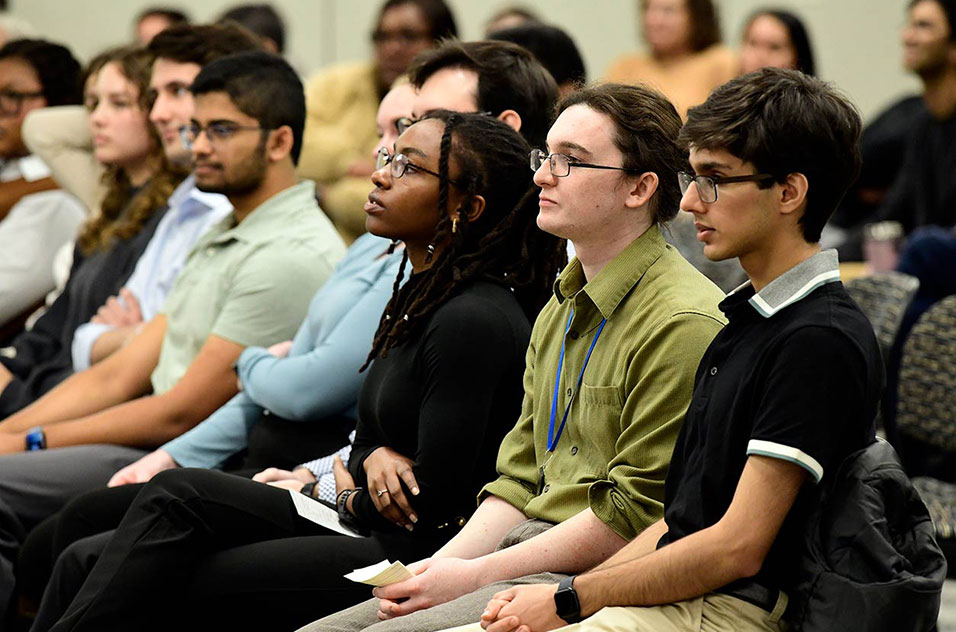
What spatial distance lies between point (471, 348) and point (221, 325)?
1023 mm

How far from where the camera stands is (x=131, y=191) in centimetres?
436

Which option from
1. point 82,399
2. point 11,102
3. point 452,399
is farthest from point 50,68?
point 452,399

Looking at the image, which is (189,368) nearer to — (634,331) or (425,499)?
(425,499)

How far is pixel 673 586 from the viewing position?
1845 mm

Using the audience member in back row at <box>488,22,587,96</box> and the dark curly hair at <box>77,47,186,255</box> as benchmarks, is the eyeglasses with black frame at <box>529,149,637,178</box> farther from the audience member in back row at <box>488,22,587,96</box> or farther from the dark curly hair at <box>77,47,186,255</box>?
the dark curly hair at <box>77,47,186,255</box>

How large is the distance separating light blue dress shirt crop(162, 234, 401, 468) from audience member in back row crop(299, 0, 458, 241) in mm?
1848

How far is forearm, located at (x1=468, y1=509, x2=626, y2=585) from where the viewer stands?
2115 millimetres

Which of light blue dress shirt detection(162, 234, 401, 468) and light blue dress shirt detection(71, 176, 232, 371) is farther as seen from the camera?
light blue dress shirt detection(71, 176, 232, 371)

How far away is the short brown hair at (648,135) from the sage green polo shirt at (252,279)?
3.84ft

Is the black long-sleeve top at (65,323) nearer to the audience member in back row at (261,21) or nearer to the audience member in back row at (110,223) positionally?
the audience member in back row at (110,223)

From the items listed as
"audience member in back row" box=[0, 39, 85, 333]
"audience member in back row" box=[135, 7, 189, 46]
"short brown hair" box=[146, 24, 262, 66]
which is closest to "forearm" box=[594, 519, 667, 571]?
"short brown hair" box=[146, 24, 262, 66]

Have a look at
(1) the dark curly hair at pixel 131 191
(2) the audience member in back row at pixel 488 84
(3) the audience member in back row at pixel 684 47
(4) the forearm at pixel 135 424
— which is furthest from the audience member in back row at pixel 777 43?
(4) the forearm at pixel 135 424

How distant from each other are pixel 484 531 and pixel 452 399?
238mm

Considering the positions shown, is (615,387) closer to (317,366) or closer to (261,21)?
(317,366)
